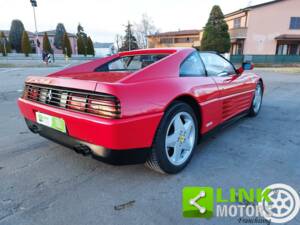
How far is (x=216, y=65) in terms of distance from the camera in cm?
328

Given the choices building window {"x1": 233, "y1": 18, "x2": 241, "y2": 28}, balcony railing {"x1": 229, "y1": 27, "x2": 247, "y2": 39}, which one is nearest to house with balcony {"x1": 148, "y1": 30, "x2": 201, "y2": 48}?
building window {"x1": 233, "y1": 18, "x2": 241, "y2": 28}

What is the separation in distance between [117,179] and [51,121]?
34.9 inches

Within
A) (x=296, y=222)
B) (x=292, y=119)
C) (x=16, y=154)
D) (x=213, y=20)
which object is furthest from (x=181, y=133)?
(x=213, y=20)

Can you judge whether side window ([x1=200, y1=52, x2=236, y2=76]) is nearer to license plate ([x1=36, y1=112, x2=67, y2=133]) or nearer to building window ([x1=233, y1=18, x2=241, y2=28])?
license plate ([x1=36, y1=112, x2=67, y2=133])

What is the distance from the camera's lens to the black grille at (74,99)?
1.71 metres

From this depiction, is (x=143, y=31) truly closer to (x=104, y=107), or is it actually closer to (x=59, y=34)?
(x=59, y=34)

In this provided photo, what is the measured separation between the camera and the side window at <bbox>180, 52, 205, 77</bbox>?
2.44 metres

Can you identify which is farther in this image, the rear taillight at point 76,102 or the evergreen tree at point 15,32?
the evergreen tree at point 15,32

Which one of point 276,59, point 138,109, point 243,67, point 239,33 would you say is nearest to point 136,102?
point 138,109

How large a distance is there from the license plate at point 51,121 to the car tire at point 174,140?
873mm

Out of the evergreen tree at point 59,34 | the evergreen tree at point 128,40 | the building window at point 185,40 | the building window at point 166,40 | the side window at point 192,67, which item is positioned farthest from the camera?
the evergreen tree at point 128,40

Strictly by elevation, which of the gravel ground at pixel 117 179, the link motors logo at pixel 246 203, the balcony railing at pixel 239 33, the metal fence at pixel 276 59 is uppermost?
the balcony railing at pixel 239 33

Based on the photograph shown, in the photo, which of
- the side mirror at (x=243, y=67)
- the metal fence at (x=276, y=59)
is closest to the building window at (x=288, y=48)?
the metal fence at (x=276, y=59)

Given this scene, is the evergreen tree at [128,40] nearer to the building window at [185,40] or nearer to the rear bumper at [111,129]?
the building window at [185,40]
